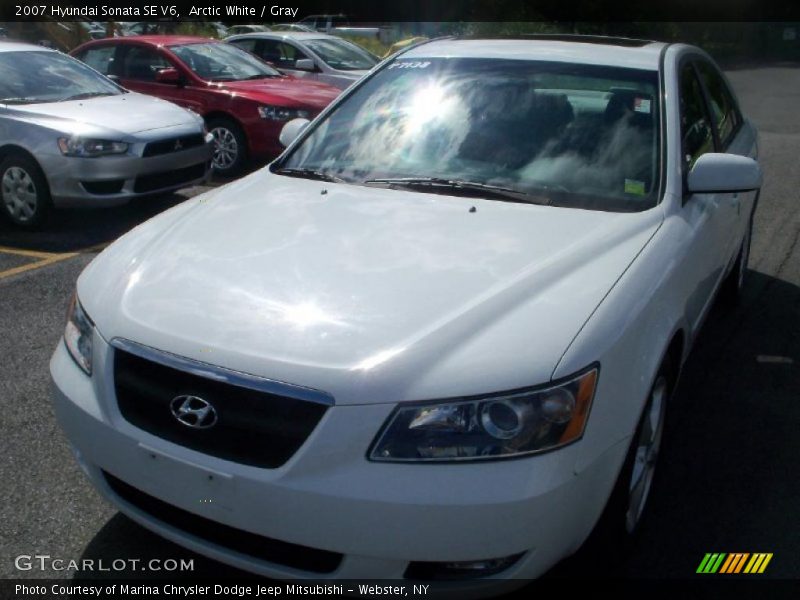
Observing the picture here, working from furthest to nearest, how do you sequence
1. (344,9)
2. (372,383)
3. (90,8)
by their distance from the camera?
1. (344,9)
2. (90,8)
3. (372,383)

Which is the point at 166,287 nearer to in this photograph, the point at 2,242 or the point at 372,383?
the point at 372,383

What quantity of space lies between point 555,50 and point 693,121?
2.30ft

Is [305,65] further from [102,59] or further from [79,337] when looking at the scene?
[79,337]

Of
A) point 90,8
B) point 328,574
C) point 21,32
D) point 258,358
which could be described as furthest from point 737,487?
point 21,32

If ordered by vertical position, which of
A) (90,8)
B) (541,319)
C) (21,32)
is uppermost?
(541,319)

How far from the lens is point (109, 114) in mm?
8156

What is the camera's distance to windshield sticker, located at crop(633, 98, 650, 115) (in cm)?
399

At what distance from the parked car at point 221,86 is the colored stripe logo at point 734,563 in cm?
768

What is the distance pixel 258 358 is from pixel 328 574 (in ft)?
2.00

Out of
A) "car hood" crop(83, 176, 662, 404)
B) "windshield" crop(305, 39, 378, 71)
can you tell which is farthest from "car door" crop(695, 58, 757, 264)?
"windshield" crop(305, 39, 378, 71)

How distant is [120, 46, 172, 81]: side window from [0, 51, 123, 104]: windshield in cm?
180

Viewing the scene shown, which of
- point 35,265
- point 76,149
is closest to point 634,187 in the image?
point 35,265

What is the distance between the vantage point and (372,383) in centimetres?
248

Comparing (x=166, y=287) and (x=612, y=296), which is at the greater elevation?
(x=612, y=296)
